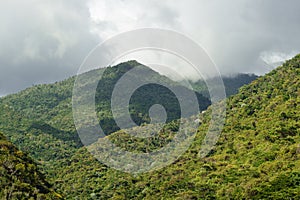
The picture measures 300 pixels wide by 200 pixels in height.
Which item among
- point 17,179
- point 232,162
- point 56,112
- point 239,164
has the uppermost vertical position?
point 56,112

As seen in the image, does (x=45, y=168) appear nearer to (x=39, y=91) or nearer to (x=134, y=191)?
(x=134, y=191)

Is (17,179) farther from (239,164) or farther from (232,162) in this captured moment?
(232,162)

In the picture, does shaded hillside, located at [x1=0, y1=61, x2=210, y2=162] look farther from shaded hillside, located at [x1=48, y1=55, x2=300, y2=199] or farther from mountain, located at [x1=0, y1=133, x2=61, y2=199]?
mountain, located at [x1=0, y1=133, x2=61, y2=199]

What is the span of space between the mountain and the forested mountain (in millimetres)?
17529

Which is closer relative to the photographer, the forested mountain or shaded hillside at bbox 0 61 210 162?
the forested mountain

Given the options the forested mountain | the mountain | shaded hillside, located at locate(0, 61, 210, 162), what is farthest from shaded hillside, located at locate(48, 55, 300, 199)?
shaded hillside, located at locate(0, 61, 210, 162)

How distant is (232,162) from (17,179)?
33.2 metres

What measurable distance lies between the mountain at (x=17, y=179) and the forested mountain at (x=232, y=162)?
17.5 metres

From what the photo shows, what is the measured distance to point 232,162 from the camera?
61062 millimetres

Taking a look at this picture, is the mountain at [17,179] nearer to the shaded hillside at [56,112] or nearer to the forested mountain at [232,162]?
the forested mountain at [232,162]

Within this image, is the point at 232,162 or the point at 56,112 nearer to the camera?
the point at 232,162

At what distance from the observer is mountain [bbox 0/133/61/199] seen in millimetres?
36775

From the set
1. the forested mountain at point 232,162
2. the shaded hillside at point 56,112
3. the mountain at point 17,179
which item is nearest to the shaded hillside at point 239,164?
the forested mountain at point 232,162

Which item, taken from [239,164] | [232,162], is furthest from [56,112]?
[239,164]
